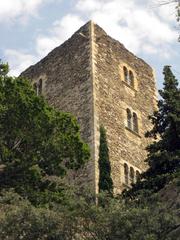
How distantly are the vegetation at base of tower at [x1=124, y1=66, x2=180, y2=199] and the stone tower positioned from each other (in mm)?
3381

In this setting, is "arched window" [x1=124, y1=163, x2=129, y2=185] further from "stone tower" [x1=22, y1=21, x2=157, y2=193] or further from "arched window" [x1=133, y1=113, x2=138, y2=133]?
"arched window" [x1=133, y1=113, x2=138, y2=133]

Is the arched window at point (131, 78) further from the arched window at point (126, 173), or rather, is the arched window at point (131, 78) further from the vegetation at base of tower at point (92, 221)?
the vegetation at base of tower at point (92, 221)

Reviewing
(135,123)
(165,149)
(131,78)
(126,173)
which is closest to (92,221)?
(165,149)

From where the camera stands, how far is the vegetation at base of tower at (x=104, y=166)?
19.8 meters

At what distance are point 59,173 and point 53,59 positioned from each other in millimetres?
11891

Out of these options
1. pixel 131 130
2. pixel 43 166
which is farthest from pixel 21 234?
pixel 131 130

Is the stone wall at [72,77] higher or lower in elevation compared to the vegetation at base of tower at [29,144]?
higher

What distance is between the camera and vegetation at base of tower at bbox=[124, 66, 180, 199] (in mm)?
16578

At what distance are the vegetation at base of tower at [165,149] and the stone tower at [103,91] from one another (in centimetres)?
338

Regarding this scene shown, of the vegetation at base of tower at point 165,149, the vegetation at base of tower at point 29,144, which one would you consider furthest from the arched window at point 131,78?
the vegetation at base of tower at point 29,144

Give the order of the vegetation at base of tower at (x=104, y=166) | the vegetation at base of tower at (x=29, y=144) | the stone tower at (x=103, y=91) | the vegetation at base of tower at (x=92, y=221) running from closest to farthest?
the vegetation at base of tower at (x=92, y=221) → the vegetation at base of tower at (x=29, y=144) → the vegetation at base of tower at (x=104, y=166) → the stone tower at (x=103, y=91)

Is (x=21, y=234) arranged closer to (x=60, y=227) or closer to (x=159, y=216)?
(x=60, y=227)

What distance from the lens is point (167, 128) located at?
58.1 ft

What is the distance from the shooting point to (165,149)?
17.4m
